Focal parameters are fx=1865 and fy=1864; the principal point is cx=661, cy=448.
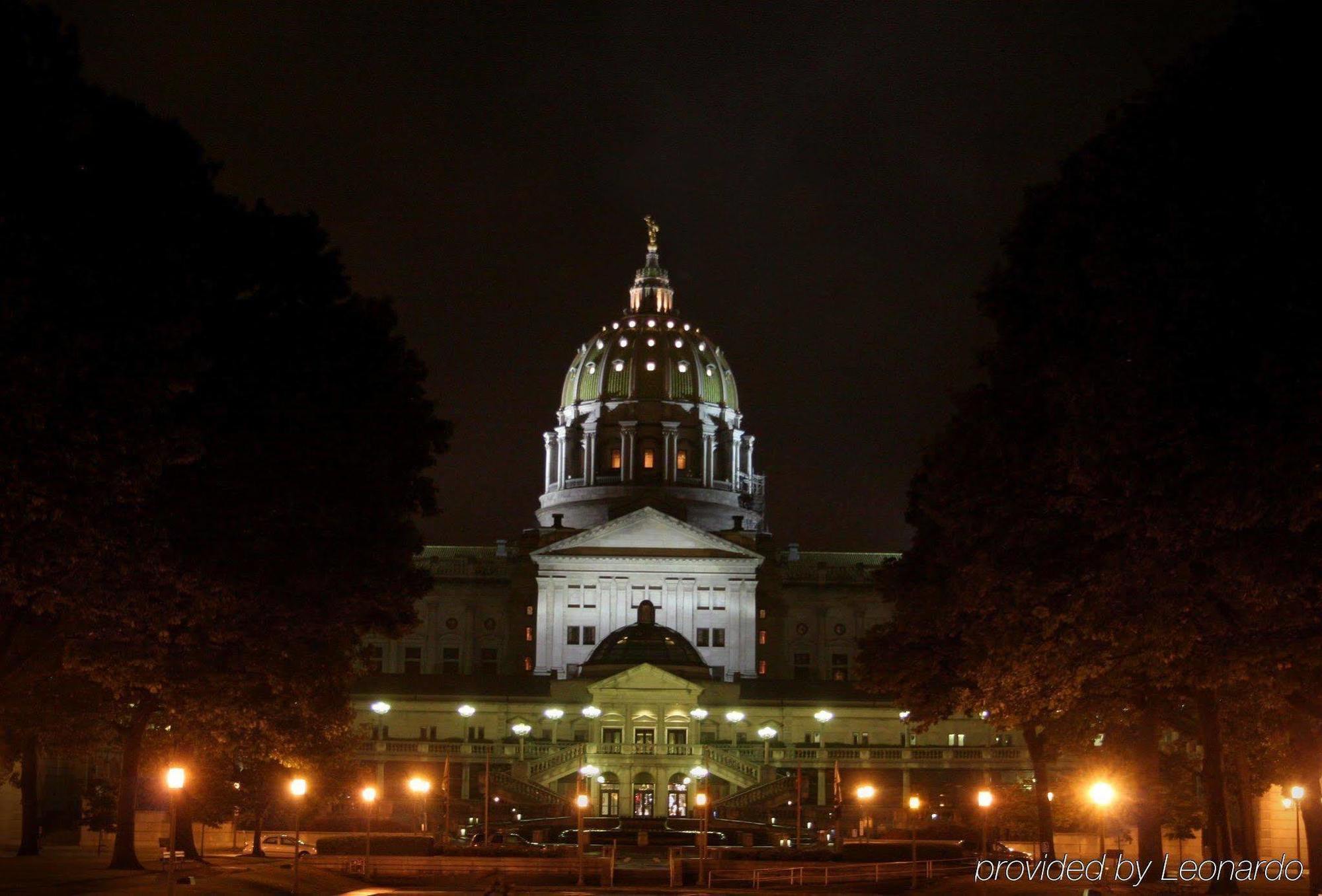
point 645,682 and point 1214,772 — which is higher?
point 645,682

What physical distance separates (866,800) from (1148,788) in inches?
1824

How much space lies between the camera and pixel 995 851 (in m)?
63.2

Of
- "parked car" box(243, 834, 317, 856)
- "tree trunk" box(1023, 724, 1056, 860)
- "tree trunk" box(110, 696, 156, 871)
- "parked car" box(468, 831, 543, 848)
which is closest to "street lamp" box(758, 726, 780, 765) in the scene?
"parked car" box(468, 831, 543, 848)

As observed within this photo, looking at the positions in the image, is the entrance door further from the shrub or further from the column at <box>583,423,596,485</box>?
the column at <box>583,423,596,485</box>

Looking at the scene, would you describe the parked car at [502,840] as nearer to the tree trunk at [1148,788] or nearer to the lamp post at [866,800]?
the lamp post at [866,800]

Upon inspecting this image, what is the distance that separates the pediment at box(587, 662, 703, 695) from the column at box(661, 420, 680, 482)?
2320 inches

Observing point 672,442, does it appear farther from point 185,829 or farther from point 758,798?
point 185,829

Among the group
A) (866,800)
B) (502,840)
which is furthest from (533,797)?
(502,840)

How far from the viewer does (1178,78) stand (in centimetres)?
3731

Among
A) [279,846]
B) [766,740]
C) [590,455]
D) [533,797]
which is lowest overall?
[279,846]

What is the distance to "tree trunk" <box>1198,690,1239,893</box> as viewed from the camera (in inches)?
1815

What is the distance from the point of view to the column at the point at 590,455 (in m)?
177

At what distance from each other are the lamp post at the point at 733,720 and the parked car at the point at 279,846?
130 ft

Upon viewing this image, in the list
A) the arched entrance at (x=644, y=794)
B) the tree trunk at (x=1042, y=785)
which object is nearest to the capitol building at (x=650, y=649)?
the arched entrance at (x=644, y=794)
